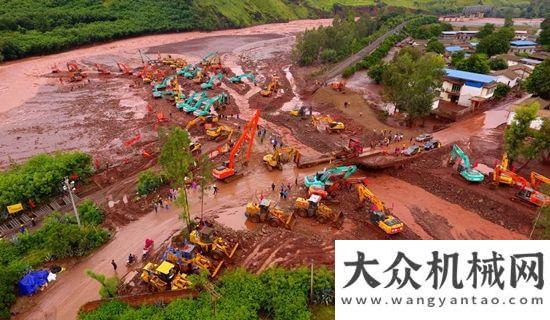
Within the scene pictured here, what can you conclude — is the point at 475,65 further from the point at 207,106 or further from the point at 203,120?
the point at 203,120

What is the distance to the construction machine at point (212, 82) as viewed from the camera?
5356 cm

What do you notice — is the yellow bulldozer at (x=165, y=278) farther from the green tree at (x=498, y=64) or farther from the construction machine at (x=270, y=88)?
the green tree at (x=498, y=64)

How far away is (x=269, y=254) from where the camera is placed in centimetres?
2217

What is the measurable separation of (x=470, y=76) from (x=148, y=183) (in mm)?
39217

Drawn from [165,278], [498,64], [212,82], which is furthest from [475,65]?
[165,278]

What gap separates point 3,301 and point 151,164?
53.8ft

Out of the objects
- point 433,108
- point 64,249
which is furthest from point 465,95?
point 64,249

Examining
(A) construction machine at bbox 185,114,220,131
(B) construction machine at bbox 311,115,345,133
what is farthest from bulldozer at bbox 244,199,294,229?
(A) construction machine at bbox 185,114,220,131

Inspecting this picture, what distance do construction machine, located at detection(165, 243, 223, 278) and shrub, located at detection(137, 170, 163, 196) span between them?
8.42 meters

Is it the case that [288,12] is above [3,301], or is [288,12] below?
above

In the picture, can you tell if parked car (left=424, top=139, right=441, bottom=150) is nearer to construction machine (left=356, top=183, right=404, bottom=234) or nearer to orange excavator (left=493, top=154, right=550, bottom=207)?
orange excavator (left=493, top=154, right=550, bottom=207)

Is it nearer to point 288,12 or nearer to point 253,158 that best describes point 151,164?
point 253,158

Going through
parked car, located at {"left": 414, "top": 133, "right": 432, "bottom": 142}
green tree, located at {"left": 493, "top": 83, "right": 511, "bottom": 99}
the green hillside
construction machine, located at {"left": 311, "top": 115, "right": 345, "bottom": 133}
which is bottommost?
construction machine, located at {"left": 311, "top": 115, "right": 345, "bottom": 133}

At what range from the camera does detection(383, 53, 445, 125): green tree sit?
37.8 metres
